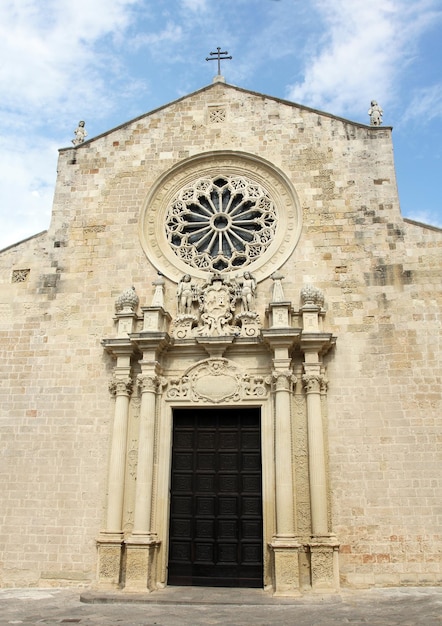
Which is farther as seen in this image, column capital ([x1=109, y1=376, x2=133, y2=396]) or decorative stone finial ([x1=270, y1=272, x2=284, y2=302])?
decorative stone finial ([x1=270, y1=272, x2=284, y2=302])

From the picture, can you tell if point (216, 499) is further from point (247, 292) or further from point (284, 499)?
point (247, 292)

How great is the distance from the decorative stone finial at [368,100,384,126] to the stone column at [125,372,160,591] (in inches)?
277

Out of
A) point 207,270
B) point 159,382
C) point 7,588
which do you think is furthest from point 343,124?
point 7,588

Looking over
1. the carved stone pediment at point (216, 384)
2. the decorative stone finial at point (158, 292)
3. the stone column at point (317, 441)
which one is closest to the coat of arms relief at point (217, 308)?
the decorative stone finial at point (158, 292)

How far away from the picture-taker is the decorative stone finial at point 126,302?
10.8 metres

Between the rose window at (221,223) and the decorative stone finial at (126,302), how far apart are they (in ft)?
4.45

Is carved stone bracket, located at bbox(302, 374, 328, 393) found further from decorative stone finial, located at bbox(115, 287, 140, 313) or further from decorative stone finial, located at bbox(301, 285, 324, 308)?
decorative stone finial, located at bbox(115, 287, 140, 313)

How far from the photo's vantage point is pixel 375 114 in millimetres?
11992

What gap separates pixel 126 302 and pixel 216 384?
2.35 m

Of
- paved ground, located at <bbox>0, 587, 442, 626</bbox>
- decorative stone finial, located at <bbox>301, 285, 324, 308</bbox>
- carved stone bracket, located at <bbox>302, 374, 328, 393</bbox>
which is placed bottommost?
paved ground, located at <bbox>0, 587, 442, 626</bbox>

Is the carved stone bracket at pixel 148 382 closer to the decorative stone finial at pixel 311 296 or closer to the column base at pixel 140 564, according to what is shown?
the column base at pixel 140 564

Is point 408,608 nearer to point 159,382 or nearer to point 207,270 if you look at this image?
point 159,382

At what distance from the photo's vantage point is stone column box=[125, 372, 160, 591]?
8.96 meters

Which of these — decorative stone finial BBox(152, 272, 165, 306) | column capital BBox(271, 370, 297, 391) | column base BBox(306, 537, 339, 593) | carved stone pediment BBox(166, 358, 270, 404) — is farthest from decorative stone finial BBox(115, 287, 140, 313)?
column base BBox(306, 537, 339, 593)
